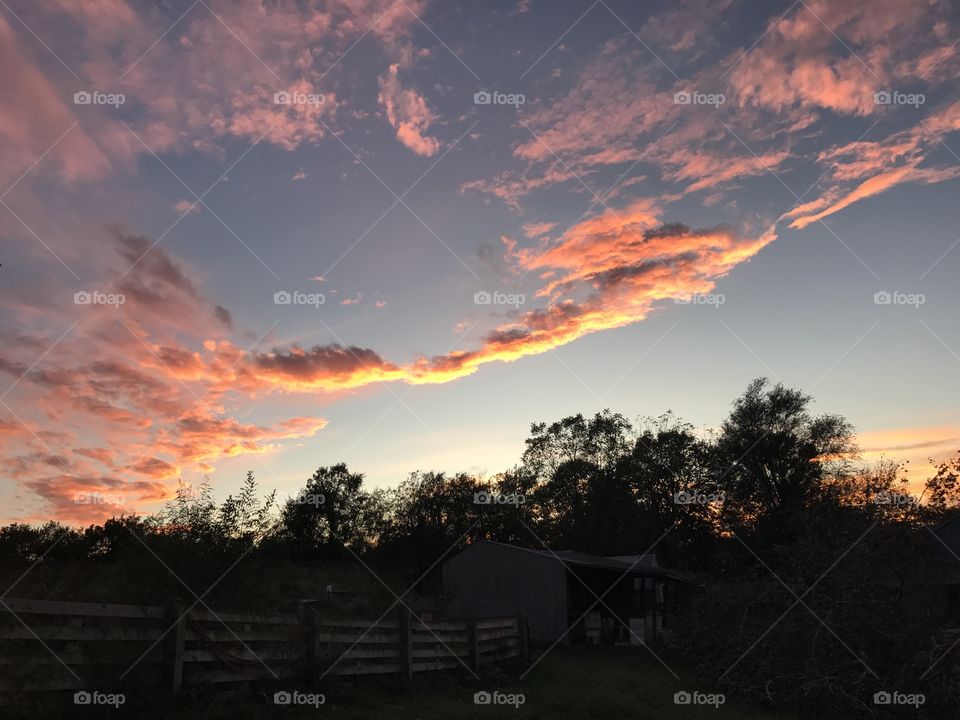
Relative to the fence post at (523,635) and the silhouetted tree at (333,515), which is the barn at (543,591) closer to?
the fence post at (523,635)

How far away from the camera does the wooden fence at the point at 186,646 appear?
9133 millimetres

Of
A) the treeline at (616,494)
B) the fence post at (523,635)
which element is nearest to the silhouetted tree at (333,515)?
the treeline at (616,494)

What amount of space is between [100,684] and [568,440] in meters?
62.4

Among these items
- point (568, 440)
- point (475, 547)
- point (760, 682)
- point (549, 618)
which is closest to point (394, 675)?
point (760, 682)

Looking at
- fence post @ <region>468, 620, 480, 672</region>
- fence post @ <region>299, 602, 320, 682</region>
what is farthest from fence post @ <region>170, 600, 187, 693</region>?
fence post @ <region>468, 620, 480, 672</region>

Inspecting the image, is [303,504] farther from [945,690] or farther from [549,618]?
[945,690]

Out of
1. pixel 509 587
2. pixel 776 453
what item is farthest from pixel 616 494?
pixel 509 587

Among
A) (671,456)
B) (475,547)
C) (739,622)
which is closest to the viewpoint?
(739,622)

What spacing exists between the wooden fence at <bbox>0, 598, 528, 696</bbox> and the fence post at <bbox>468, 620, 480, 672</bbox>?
1.29m

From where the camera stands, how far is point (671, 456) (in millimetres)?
68875

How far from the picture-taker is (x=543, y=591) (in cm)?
3472

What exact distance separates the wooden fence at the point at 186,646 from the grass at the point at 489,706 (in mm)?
346

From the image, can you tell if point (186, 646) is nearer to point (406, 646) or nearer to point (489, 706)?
point (406, 646)

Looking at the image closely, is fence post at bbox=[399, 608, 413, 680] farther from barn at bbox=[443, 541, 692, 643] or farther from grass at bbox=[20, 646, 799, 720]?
barn at bbox=[443, 541, 692, 643]
